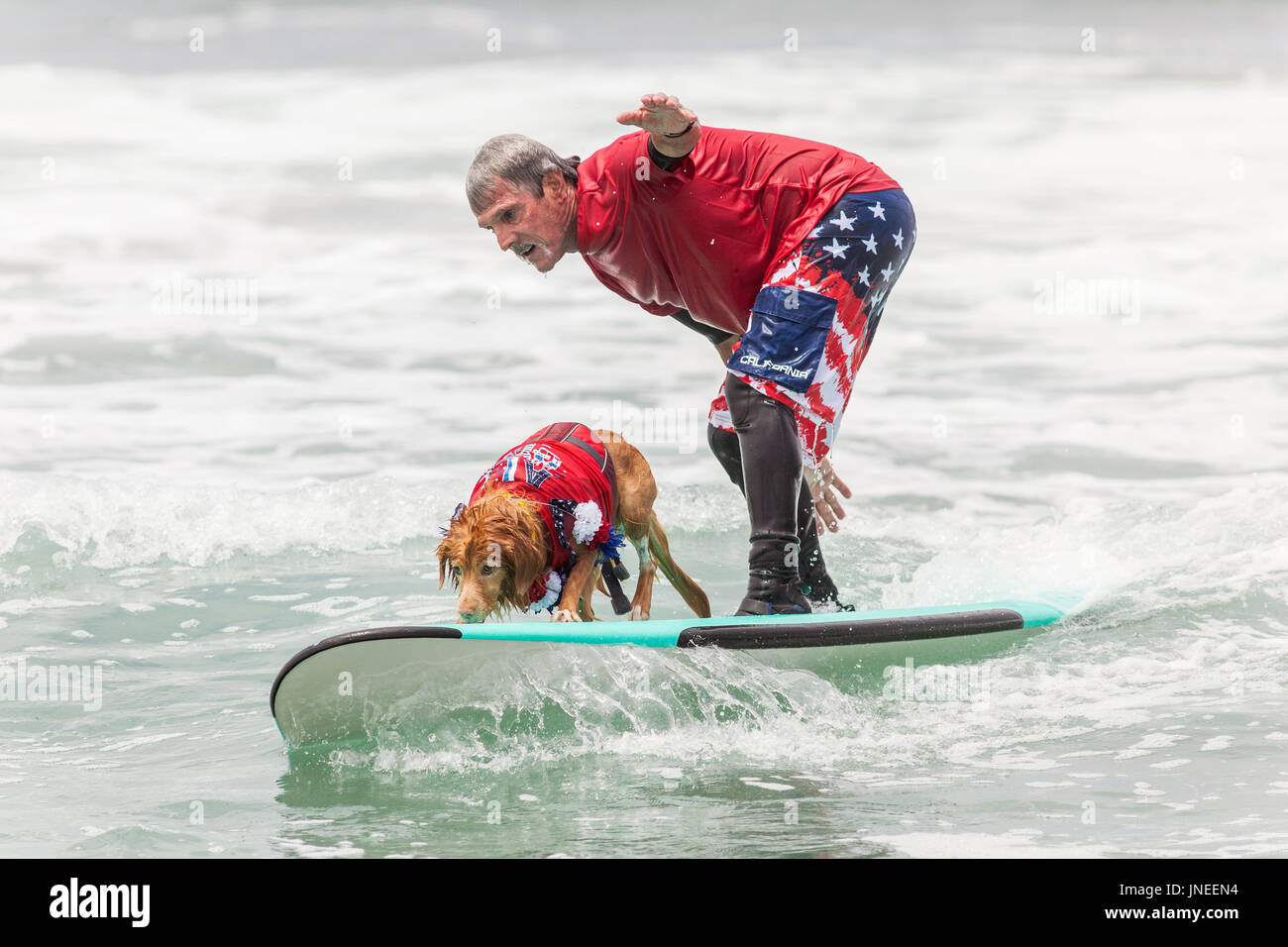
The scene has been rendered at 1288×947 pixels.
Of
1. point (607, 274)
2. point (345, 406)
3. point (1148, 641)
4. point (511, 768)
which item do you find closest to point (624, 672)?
point (511, 768)

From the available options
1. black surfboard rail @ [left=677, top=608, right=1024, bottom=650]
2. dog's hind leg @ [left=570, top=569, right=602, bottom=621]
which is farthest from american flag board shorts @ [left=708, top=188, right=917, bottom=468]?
dog's hind leg @ [left=570, top=569, right=602, bottom=621]

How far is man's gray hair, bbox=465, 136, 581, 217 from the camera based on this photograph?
4.98 m

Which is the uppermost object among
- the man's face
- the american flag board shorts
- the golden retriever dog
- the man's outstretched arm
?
the man's outstretched arm

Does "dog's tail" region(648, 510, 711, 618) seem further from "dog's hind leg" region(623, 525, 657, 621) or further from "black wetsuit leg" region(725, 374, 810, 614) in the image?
"black wetsuit leg" region(725, 374, 810, 614)

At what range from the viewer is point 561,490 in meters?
5.43

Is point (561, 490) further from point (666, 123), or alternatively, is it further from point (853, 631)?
point (666, 123)

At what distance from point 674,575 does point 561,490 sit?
3.63 ft

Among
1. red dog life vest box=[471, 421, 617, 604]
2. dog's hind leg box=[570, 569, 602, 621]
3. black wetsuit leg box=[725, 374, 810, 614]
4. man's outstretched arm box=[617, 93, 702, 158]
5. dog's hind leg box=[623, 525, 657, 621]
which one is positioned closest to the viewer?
man's outstretched arm box=[617, 93, 702, 158]

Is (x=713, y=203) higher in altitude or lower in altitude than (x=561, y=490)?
higher

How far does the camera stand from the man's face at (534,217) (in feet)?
16.4

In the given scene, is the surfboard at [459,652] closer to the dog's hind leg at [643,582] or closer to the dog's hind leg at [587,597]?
the dog's hind leg at [587,597]

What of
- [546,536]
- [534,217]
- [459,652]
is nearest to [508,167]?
[534,217]

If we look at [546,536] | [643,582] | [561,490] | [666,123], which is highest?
[666,123]

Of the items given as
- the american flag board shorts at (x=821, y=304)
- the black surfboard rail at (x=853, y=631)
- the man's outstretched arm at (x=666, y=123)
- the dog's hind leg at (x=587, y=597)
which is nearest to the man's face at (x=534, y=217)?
the man's outstretched arm at (x=666, y=123)
